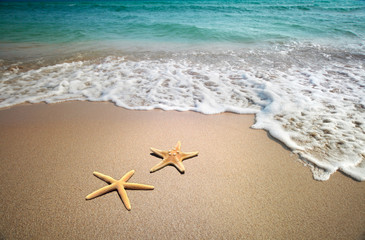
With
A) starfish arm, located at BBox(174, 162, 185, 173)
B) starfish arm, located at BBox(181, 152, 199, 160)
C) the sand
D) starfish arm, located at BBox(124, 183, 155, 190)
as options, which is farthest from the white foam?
starfish arm, located at BBox(124, 183, 155, 190)

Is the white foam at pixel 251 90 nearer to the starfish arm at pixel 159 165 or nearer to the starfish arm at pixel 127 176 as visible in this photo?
the starfish arm at pixel 159 165

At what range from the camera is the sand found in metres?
1.80

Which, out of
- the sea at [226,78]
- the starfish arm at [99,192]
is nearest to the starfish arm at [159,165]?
the starfish arm at [99,192]

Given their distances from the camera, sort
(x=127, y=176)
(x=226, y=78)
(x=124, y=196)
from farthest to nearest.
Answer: (x=226, y=78) → (x=127, y=176) → (x=124, y=196)

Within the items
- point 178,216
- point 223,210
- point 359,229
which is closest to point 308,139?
point 359,229

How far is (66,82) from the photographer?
4.82 m

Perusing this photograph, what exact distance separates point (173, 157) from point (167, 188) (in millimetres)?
374

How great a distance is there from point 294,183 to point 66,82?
5.11 m

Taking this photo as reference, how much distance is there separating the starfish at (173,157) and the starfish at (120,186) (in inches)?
10.2

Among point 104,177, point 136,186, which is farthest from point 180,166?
point 104,177

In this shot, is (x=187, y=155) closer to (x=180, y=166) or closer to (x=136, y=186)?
(x=180, y=166)

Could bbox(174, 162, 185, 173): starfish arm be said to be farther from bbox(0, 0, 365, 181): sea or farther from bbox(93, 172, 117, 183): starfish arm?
bbox(0, 0, 365, 181): sea

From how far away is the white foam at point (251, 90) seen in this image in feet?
9.10

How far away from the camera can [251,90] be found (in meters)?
4.36
